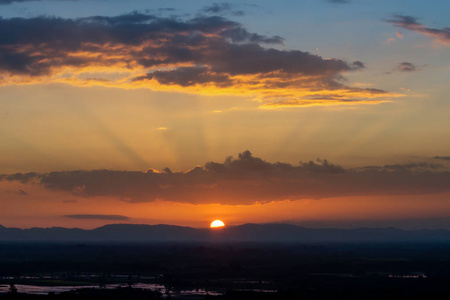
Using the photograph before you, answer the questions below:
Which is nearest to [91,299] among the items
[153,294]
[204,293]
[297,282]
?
[153,294]

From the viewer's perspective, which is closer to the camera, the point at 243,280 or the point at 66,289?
the point at 66,289

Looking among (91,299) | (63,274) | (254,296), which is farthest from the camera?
(63,274)

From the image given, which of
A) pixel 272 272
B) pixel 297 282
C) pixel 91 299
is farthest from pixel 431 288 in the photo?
pixel 91 299

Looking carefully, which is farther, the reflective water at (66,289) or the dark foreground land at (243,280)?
the reflective water at (66,289)

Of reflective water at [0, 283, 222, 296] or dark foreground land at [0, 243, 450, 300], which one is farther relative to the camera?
reflective water at [0, 283, 222, 296]

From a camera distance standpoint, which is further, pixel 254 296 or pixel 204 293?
pixel 204 293

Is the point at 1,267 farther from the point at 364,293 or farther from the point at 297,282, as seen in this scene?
the point at 364,293

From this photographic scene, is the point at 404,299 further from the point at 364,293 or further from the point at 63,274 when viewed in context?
the point at 63,274

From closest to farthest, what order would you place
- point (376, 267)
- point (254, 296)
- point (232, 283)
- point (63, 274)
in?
point (254, 296) < point (232, 283) < point (63, 274) < point (376, 267)

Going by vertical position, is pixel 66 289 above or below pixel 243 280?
below
